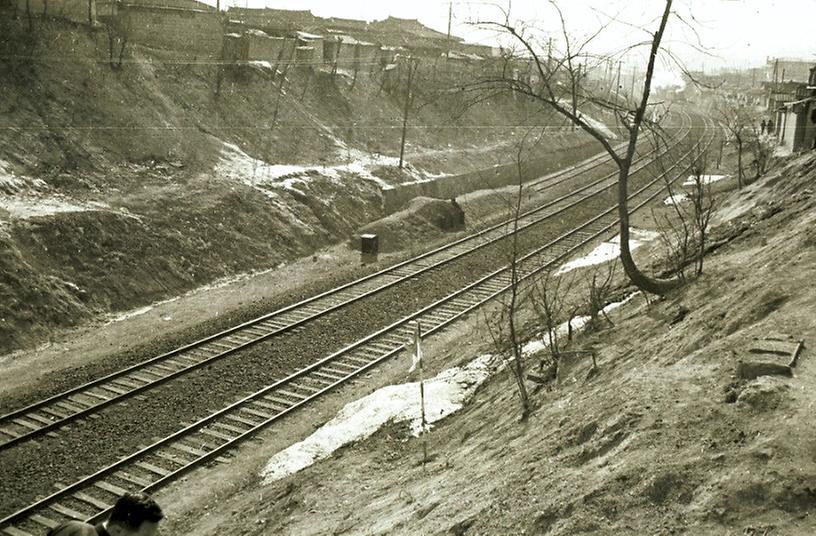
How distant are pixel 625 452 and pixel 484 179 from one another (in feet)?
A: 93.2

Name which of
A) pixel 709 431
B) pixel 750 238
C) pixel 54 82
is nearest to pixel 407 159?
pixel 54 82

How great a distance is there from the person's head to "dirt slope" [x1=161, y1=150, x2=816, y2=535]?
2983mm

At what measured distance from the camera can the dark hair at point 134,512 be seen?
4500 millimetres

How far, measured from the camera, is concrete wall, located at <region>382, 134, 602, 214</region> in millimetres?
30312

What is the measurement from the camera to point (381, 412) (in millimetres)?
11883

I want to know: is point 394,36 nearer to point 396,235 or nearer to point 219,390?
point 396,235

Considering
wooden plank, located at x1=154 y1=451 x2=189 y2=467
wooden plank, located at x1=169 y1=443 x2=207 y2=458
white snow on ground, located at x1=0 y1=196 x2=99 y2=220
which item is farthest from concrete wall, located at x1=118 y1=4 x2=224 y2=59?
wooden plank, located at x1=154 y1=451 x2=189 y2=467

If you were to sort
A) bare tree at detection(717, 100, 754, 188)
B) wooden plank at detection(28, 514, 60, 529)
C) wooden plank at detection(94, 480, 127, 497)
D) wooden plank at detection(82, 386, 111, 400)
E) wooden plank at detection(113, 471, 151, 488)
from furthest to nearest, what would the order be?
bare tree at detection(717, 100, 754, 188) → wooden plank at detection(82, 386, 111, 400) → wooden plank at detection(113, 471, 151, 488) → wooden plank at detection(94, 480, 127, 497) → wooden plank at detection(28, 514, 60, 529)

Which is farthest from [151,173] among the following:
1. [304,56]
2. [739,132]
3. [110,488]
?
[739,132]

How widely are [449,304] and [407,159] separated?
18.6m

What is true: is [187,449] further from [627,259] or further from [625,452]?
[627,259]

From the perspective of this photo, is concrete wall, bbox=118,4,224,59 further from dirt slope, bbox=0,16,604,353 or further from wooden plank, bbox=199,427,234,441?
wooden plank, bbox=199,427,234,441

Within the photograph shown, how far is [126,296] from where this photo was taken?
709 inches

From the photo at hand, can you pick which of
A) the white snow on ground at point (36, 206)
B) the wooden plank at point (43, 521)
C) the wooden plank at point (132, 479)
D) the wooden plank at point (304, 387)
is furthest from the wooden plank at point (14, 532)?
the white snow on ground at point (36, 206)
